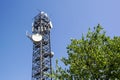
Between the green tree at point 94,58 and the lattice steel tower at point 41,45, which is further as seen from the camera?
the lattice steel tower at point 41,45

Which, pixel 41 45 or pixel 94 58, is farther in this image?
pixel 41 45

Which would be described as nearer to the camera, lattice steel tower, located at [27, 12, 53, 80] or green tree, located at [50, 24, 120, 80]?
green tree, located at [50, 24, 120, 80]

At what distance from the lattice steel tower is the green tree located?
126 ft

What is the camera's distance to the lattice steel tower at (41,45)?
60.7m

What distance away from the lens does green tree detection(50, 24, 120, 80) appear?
18141mm

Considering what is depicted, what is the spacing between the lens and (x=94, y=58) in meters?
18.8

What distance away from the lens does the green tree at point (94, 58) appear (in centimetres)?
1814

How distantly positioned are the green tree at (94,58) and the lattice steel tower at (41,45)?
38.6 meters

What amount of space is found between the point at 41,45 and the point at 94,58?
4554 cm

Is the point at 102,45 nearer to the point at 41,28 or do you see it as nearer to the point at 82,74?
the point at 82,74

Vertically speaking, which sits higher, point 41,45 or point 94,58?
point 41,45

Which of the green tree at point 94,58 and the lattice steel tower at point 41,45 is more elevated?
the lattice steel tower at point 41,45

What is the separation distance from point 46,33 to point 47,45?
3511 millimetres

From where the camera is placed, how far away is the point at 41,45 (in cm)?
6384
